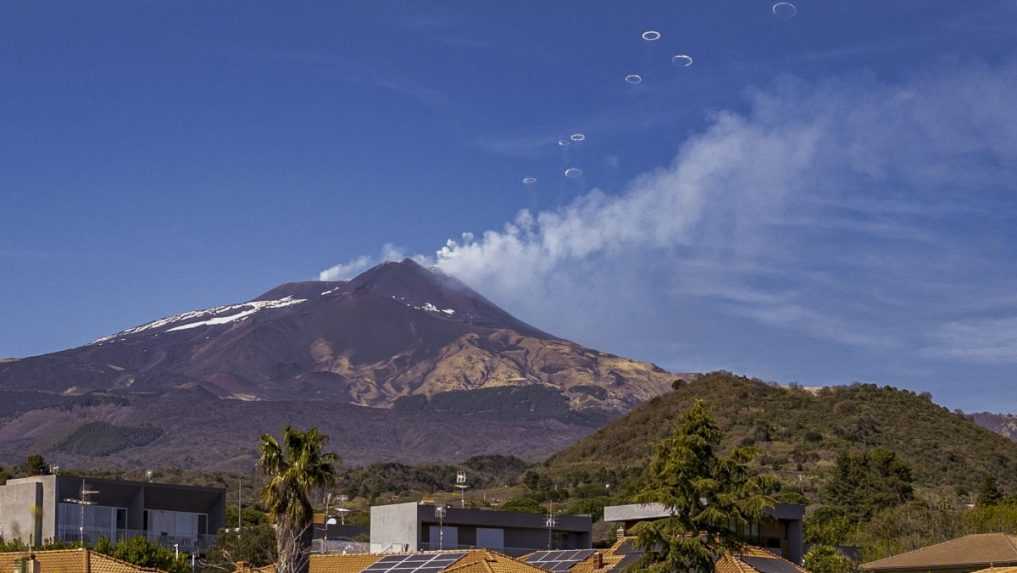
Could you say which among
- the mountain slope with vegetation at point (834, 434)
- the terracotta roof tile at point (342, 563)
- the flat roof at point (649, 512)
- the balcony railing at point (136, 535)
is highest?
the mountain slope with vegetation at point (834, 434)

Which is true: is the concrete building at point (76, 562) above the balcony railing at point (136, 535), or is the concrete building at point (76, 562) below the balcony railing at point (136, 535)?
below

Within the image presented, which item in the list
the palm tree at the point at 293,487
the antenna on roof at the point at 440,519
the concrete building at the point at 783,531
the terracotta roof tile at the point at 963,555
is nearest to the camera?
the palm tree at the point at 293,487

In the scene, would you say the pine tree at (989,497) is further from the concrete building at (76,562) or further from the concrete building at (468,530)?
the concrete building at (76,562)

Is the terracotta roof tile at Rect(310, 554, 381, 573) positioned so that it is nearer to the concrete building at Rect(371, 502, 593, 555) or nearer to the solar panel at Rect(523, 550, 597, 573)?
the solar panel at Rect(523, 550, 597, 573)

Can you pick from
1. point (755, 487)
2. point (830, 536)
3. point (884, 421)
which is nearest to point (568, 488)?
point (884, 421)

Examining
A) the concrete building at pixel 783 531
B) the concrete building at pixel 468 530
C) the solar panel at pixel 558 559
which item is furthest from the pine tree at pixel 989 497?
the solar panel at pixel 558 559

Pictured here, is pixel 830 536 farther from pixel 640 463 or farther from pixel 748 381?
pixel 748 381

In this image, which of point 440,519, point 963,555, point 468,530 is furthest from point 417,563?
point 963,555
